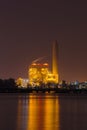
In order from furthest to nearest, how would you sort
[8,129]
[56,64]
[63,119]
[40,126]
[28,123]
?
[56,64] → [63,119] → [28,123] → [40,126] → [8,129]

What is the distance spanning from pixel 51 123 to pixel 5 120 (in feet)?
13.7

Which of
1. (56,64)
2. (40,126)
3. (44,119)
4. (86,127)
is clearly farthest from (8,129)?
(56,64)

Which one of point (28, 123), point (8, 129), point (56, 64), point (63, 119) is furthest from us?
point (56, 64)

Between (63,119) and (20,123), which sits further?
(63,119)

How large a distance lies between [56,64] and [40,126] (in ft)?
512

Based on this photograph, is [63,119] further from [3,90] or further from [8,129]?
[3,90]

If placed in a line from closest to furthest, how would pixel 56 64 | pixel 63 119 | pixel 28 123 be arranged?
pixel 28 123
pixel 63 119
pixel 56 64

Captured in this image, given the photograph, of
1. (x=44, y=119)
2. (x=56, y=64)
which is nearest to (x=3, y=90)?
(x=56, y=64)

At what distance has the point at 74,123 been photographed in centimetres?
4572

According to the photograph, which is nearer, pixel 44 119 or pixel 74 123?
pixel 74 123

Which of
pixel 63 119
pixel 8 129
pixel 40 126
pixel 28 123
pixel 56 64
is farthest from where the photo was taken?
pixel 56 64

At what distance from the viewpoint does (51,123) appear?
1783 inches

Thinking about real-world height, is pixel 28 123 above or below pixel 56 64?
below

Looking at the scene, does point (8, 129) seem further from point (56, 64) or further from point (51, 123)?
point (56, 64)
